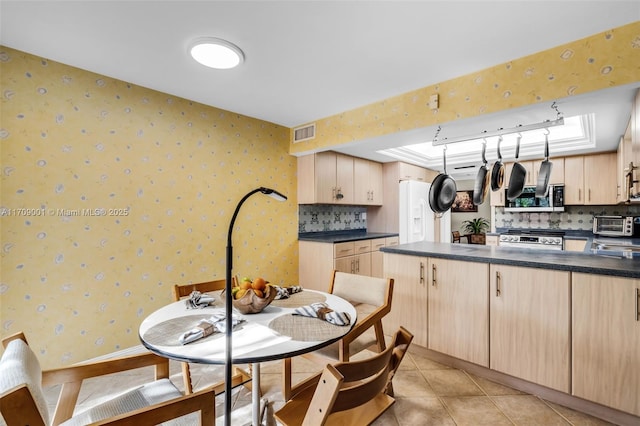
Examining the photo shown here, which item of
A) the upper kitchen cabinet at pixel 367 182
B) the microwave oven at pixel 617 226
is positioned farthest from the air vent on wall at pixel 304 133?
the microwave oven at pixel 617 226

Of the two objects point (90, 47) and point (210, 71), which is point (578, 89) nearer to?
point (210, 71)

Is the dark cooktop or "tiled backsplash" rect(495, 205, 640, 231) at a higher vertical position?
"tiled backsplash" rect(495, 205, 640, 231)

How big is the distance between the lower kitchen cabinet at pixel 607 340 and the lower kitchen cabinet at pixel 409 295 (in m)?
0.98

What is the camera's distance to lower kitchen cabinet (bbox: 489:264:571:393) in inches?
74.5

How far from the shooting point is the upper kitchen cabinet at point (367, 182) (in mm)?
4516

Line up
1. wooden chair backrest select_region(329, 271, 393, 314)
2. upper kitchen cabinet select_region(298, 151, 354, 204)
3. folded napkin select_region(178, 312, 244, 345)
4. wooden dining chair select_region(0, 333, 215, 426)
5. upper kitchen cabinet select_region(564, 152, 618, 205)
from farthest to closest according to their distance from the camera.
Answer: upper kitchen cabinet select_region(564, 152, 618, 205) → upper kitchen cabinet select_region(298, 151, 354, 204) → wooden chair backrest select_region(329, 271, 393, 314) → folded napkin select_region(178, 312, 244, 345) → wooden dining chair select_region(0, 333, 215, 426)

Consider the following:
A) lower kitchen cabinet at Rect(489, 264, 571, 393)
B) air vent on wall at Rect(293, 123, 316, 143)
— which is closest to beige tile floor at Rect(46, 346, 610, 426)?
lower kitchen cabinet at Rect(489, 264, 571, 393)

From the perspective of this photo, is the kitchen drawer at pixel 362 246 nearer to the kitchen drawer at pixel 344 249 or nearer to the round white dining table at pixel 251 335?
the kitchen drawer at pixel 344 249

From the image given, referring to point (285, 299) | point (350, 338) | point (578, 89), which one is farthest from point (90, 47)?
point (578, 89)

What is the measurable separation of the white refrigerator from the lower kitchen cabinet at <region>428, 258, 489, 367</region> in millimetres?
2350

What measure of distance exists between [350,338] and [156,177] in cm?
224

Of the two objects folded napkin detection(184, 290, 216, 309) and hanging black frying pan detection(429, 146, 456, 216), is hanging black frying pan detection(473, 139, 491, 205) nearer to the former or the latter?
hanging black frying pan detection(429, 146, 456, 216)

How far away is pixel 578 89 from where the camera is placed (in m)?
1.92

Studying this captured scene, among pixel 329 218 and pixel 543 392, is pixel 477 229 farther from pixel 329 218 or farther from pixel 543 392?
pixel 543 392
